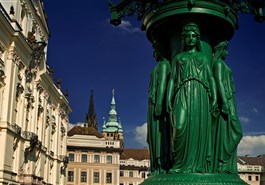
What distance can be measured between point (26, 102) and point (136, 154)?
55.7 meters

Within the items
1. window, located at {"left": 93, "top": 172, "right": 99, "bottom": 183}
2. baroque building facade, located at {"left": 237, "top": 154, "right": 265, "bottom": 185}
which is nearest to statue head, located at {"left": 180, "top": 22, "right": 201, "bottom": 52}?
window, located at {"left": 93, "top": 172, "right": 99, "bottom": 183}

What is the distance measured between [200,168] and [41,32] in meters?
36.6

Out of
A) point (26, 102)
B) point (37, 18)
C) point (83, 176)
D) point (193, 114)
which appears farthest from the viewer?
point (83, 176)

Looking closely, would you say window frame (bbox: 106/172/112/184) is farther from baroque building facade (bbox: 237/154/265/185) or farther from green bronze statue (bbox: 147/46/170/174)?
green bronze statue (bbox: 147/46/170/174)

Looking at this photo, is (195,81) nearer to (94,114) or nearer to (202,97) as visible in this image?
(202,97)

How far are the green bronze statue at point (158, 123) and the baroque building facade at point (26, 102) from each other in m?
22.4

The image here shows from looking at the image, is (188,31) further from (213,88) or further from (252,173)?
(252,173)

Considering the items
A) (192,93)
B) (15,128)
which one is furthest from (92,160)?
(192,93)

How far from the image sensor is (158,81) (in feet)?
16.1

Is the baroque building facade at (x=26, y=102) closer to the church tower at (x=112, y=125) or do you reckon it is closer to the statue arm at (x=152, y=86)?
the statue arm at (x=152, y=86)

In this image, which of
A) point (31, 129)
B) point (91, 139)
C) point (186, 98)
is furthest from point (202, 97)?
point (91, 139)

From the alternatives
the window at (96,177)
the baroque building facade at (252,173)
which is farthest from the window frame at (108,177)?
the baroque building facade at (252,173)

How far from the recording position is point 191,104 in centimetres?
452

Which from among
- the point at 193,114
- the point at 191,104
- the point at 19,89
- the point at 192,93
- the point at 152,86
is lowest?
the point at 193,114
